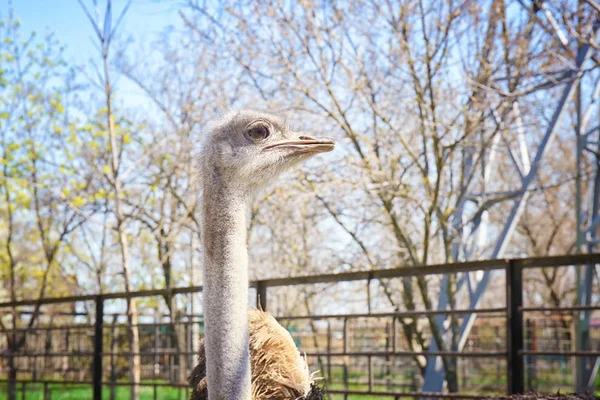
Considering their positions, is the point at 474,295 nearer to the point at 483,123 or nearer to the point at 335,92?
the point at 483,123

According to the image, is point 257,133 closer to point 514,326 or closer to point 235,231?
point 235,231

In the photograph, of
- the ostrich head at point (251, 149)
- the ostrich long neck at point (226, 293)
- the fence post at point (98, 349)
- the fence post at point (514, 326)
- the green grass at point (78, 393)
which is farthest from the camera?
the green grass at point (78, 393)

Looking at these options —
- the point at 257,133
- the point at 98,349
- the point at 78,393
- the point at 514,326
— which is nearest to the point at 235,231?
the point at 257,133

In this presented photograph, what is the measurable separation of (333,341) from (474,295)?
13.1 m

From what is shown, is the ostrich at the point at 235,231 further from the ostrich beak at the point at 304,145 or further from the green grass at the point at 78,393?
the green grass at the point at 78,393

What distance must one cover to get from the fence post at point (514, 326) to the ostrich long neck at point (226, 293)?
2107mm

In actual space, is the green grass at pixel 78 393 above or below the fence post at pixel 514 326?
below

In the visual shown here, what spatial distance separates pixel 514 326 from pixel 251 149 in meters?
2.17

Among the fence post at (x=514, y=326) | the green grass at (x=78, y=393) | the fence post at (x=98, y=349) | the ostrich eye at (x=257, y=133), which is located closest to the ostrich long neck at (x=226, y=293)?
the ostrich eye at (x=257, y=133)

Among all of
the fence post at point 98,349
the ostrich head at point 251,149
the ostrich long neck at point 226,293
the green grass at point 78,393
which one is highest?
the ostrich head at point 251,149

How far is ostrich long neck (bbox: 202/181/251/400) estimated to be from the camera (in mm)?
2146

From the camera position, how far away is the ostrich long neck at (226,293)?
2146 millimetres

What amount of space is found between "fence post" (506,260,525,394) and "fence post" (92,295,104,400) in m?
3.52

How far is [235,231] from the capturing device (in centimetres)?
234
